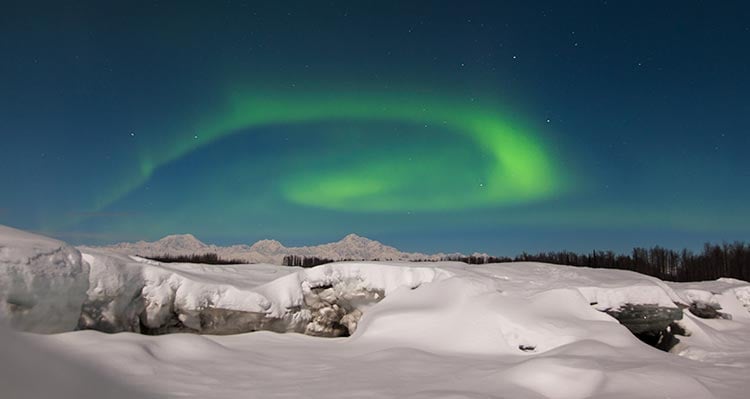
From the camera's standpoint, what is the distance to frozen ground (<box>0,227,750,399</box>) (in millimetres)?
3404

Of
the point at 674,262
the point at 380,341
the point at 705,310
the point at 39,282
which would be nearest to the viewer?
the point at 39,282

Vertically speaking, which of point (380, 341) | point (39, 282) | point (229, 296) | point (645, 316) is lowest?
point (380, 341)

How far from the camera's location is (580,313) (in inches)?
234

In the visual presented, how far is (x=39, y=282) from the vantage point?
446 centimetres

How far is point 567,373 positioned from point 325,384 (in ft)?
6.32

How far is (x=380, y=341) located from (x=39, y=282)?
141 inches

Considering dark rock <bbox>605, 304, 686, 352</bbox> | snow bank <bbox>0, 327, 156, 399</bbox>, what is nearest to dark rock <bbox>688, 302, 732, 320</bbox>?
dark rock <bbox>605, 304, 686, 352</bbox>

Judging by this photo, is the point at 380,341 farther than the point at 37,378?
Yes

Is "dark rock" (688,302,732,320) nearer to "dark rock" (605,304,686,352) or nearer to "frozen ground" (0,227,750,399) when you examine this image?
"frozen ground" (0,227,750,399)

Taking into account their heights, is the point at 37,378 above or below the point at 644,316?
above

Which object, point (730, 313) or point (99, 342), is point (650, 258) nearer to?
point (730, 313)

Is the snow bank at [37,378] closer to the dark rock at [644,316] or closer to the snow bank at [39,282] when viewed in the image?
the snow bank at [39,282]

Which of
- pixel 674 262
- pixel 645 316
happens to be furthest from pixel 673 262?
pixel 645 316

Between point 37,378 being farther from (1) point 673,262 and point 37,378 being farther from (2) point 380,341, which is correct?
(1) point 673,262
